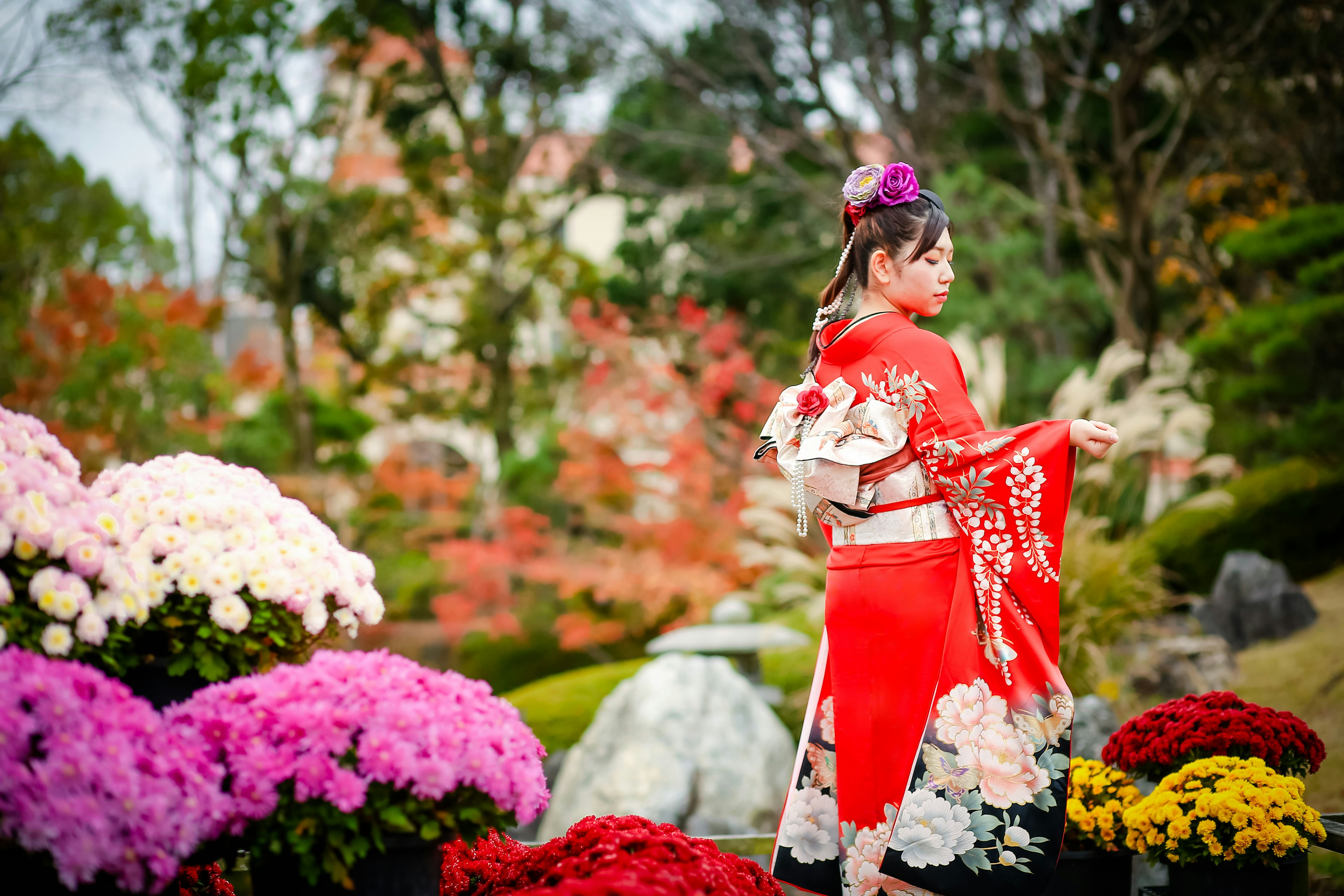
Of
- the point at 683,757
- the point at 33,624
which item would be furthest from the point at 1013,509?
the point at 683,757

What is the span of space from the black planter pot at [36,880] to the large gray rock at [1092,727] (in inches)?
115

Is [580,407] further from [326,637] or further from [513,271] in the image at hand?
[326,637]

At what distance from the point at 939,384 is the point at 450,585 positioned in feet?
26.3

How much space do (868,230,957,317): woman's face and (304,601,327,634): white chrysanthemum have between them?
1.22 meters

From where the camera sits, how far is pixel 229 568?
5.38 feet

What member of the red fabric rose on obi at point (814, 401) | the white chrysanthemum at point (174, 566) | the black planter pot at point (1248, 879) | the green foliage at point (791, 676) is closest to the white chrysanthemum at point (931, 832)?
the black planter pot at point (1248, 879)

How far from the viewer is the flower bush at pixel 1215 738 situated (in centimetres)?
225

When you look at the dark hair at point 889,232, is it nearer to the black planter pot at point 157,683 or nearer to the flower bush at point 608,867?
the flower bush at point 608,867

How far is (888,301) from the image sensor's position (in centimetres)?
205

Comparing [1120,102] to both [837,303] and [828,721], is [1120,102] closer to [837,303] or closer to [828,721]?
[837,303]

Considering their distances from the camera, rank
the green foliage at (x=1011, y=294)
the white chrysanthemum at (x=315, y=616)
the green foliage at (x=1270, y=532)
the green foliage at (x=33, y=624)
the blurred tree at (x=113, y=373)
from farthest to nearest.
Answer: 1. the blurred tree at (x=113, y=373)
2. the green foliage at (x=1011, y=294)
3. the green foliage at (x=1270, y=532)
4. the white chrysanthemum at (x=315, y=616)
5. the green foliage at (x=33, y=624)

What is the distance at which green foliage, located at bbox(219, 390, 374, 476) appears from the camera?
33.0 feet

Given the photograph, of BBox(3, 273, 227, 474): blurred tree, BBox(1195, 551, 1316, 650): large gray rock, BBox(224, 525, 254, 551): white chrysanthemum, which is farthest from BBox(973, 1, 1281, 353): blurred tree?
BBox(3, 273, 227, 474): blurred tree

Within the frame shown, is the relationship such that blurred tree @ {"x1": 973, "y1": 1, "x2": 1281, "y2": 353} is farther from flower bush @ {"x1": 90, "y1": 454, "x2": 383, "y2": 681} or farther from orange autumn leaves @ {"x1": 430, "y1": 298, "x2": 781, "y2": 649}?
flower bush @ {"x1": 90, "y1": 454, "x2": 383, "y2": 681}
